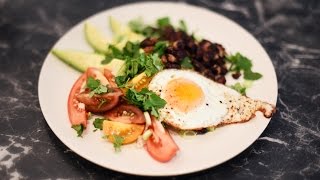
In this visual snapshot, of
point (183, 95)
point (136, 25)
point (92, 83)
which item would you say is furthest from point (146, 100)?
point (136, 25)

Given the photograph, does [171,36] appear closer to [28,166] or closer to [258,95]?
[258,95]

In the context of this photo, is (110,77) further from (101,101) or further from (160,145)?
(160,145)

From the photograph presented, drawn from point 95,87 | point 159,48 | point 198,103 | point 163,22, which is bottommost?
point 95,87

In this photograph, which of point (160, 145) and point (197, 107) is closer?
point (160, 145)

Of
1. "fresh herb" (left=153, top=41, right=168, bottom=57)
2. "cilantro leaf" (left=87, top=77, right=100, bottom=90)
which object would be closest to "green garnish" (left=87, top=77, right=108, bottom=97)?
"cilantro leaf" (left=87, top=77, right=100, bottom=90)

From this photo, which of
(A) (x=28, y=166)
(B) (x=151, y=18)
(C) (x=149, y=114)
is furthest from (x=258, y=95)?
(A) (x=28, y=166)
